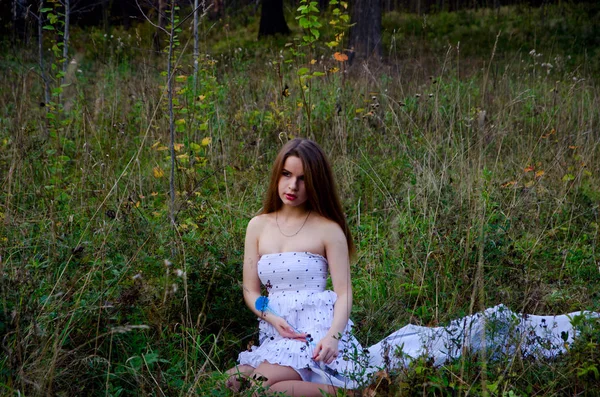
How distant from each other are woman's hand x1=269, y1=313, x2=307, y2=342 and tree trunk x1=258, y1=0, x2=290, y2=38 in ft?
46.9

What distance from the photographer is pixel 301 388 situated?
8.29 ft

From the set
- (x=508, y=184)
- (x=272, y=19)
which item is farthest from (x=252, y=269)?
(x=272, y=19)

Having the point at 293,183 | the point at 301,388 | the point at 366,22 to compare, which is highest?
the point at 366,22

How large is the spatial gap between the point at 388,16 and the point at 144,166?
13458 mm

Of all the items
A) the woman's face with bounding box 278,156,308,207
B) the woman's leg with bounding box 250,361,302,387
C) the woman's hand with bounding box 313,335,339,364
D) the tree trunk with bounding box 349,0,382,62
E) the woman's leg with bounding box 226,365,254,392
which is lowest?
the woman's leg with bounding box 226,365,254,392

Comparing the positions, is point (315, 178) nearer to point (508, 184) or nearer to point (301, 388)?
point (301, 388)

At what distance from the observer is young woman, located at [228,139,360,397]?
2.59m

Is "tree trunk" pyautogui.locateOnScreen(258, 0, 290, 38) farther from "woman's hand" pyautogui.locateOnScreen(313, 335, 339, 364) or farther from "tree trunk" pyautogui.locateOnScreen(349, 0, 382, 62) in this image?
"woman's hand" pyautogui.locateOnScreen(313, 335, 339, 364)

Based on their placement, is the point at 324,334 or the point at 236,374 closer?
the point at 236,374

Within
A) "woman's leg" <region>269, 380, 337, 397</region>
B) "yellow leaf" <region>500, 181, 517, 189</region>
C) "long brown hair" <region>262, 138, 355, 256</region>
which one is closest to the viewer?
"woman's leg" <region>269, 380, 337, 397</region>

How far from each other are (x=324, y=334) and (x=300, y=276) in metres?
0.26

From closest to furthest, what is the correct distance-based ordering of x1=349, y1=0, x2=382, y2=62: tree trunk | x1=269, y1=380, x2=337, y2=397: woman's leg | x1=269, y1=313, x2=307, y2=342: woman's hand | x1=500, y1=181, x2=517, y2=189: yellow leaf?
1. x1=269, y1=380, x2=337, y2=397: woman's leg
2. x1=269, y1=313, x2=307, y2=342: woman's hand
3. x1=500, y1=181, x2=517, y2=189: yellow leaf
4. x1=349, y1=0, x2=382, y2=62: tree trunk

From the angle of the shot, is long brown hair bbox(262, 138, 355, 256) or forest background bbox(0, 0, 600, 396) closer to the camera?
forest background bbox(0, 0, 600, 396)

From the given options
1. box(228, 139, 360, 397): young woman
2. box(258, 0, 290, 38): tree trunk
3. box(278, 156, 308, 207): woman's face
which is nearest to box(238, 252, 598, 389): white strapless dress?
box(228, 139, 360, 397): young woman
